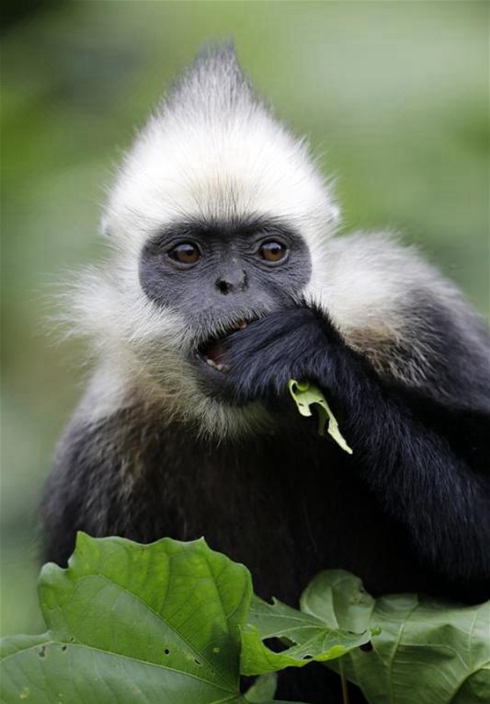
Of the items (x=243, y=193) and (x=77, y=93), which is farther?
(x=77, y=93)

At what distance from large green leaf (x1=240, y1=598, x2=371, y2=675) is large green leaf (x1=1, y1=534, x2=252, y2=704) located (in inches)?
3.5

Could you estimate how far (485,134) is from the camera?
7695 millimetres

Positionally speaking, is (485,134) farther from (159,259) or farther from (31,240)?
(159,259)

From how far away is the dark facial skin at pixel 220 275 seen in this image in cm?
382

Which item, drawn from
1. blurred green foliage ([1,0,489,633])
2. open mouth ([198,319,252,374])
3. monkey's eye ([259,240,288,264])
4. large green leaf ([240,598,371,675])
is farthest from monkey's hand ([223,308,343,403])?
blurred green foliage ([1,0,489,633])

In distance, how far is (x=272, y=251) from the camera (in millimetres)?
4121

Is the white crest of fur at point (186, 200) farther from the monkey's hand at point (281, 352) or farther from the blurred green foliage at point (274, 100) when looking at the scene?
the blurred green foliage at point (274, 100)

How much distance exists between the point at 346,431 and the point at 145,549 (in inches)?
31.2

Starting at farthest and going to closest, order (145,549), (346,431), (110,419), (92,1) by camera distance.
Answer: (92,1), (110,419), (346,431), (145,549)

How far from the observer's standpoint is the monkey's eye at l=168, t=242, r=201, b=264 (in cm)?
408

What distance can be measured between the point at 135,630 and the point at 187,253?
1.44m

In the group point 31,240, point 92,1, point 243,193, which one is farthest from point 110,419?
point 92,1

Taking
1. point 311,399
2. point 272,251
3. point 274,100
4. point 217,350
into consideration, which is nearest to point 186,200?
point 272,251

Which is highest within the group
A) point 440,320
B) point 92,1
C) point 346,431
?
point 92,1
